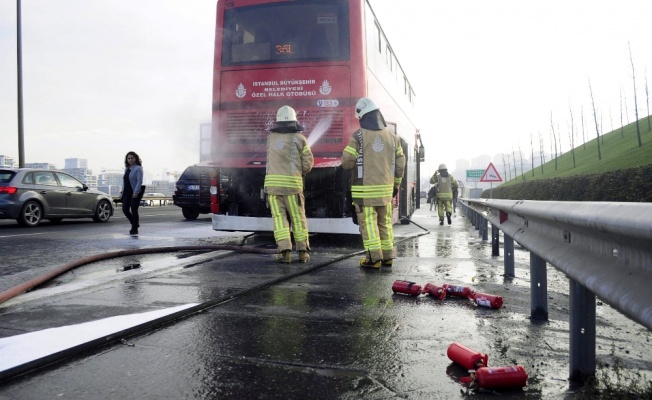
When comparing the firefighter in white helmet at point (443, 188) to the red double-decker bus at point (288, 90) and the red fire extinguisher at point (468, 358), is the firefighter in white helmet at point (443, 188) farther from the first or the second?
the red fire extinguisher at point (468, 358)

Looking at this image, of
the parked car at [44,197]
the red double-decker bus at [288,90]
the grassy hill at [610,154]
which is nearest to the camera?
the red double-decker bus at [288,90]

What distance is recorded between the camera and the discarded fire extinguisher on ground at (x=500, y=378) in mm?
2375

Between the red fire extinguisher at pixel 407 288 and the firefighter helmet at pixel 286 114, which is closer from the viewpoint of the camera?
the red fire extinguisher at pixel 407 288

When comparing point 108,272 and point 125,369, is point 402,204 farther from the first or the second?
point 125,369

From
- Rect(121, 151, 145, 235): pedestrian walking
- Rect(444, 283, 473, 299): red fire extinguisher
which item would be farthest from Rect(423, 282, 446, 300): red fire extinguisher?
Rect(121, 151, 145, 235): pedestrian walking

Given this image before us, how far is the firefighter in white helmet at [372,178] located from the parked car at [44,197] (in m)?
9.37

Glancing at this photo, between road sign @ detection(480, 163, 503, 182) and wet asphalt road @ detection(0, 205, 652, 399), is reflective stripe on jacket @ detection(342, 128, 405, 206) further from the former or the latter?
road sign @ detection(480, 163, 503, 182)

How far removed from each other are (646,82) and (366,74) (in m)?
57.8

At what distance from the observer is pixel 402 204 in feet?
46.0

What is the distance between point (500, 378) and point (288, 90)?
23.6 feet

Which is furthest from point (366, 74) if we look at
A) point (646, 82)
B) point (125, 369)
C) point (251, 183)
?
point (646, 82)

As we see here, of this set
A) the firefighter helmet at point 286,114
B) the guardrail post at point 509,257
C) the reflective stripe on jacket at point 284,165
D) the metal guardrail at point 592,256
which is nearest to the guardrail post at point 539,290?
the metal guardrail at point 592,256

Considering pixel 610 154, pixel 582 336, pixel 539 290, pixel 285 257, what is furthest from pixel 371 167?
pixel 610 154

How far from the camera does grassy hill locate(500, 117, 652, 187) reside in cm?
4747
